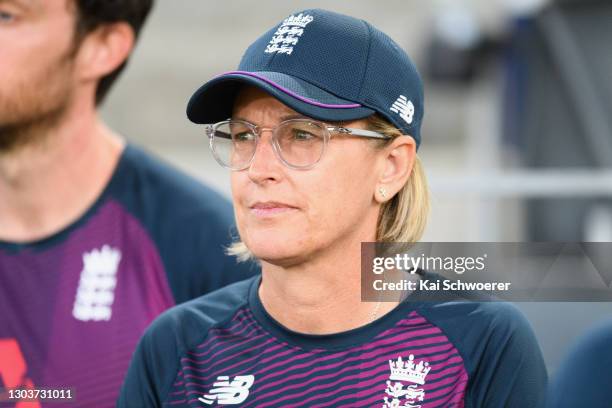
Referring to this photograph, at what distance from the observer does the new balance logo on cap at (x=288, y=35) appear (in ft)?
8.08

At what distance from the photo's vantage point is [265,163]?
238 cm

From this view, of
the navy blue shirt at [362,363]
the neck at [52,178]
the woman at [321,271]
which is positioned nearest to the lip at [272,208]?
the woman at [321,271]

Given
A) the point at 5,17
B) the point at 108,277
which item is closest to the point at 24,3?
the point at 5,17

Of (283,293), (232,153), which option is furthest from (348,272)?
(232,153)

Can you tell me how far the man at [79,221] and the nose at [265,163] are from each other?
75cm

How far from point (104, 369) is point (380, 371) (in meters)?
0.89

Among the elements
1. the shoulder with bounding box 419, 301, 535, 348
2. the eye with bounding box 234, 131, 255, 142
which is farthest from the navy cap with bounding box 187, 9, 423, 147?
the shoulder with bounding box 419, 301, 535, 348

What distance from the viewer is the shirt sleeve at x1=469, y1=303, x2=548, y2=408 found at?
95.3 inches

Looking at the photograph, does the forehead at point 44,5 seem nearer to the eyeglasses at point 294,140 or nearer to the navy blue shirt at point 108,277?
the navy blue shirt at point 108,277

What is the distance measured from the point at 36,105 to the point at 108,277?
1.65 feet

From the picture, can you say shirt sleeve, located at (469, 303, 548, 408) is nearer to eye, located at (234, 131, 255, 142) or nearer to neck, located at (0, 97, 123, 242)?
eye, located at (234, 131, 255, 142)

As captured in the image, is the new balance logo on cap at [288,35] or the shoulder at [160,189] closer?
the new balance logo on cap at [288,35]

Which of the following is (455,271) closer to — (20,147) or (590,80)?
(20,147)

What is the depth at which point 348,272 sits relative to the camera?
2541 millimetres
